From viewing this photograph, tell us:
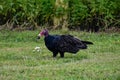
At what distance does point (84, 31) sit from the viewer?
656 inches

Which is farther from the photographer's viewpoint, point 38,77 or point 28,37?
point 28,37

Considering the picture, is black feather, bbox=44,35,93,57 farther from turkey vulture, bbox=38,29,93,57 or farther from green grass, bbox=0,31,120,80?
green grass, bbox=0,31,120,80

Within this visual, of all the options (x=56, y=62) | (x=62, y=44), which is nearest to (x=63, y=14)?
(x=62, y=44)

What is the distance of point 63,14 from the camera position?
16.8 m

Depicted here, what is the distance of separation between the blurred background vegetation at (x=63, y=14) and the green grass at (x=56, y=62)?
2.46 metres

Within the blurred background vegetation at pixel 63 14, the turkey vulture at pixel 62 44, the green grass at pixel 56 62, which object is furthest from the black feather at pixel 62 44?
the blurred background vegetation at pixel 63 14

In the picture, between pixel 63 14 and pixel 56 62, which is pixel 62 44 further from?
pixel 63 14

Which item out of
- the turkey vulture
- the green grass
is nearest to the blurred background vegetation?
the green grass

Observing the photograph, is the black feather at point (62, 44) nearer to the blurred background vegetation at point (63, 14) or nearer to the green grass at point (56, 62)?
the green grass at point (56, 62)

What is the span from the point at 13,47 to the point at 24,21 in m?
4.66

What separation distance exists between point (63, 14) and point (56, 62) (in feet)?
23.0

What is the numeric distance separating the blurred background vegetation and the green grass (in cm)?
246

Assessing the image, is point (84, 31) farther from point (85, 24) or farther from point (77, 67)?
point (77, 67)

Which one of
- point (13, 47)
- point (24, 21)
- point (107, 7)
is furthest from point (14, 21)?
point (13, 47)
